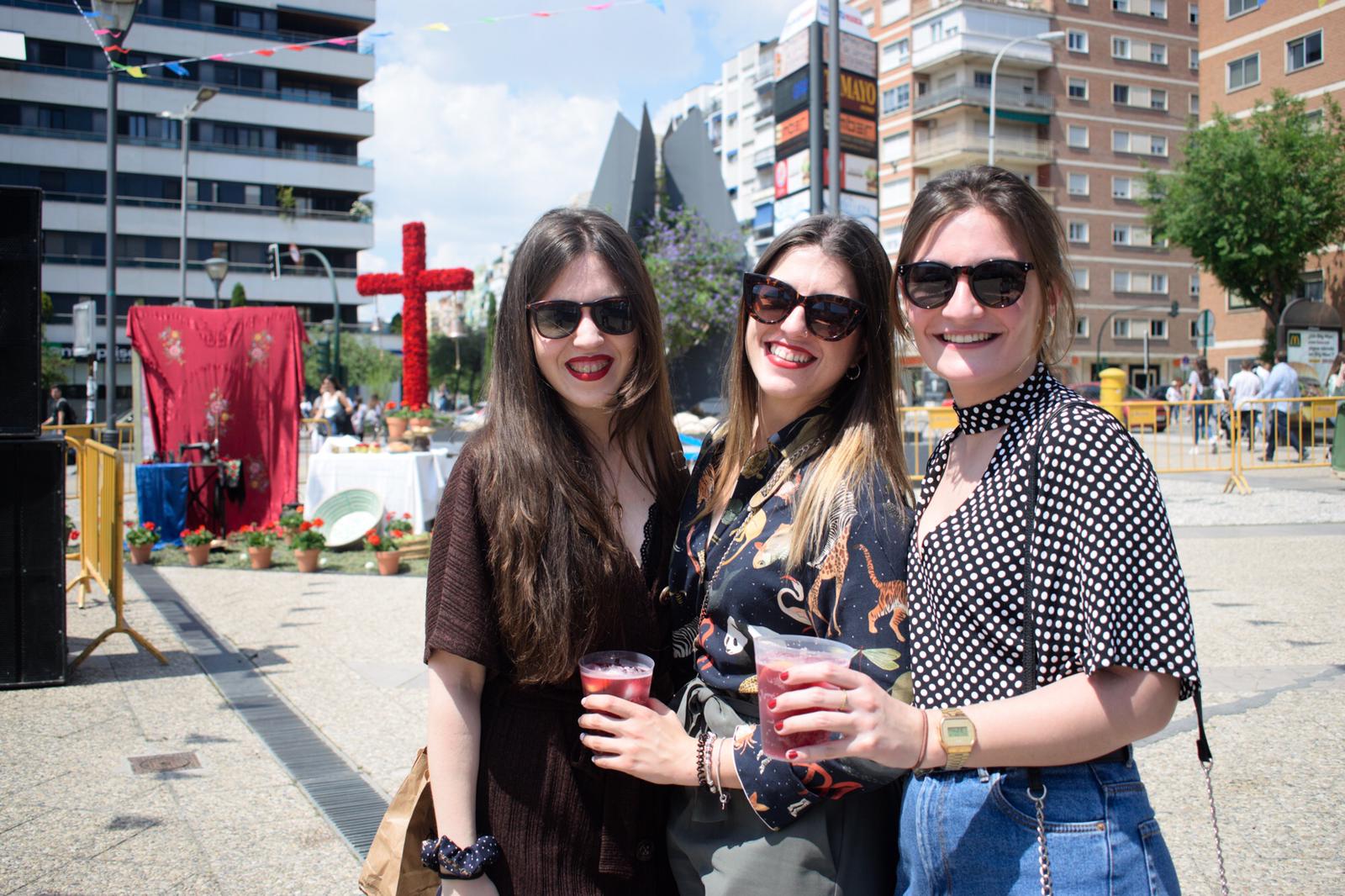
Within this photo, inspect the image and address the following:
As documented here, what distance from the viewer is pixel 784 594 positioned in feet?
5.13

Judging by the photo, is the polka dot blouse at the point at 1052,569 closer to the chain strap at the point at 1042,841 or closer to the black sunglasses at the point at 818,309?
the chain strap at the point at 1042,841

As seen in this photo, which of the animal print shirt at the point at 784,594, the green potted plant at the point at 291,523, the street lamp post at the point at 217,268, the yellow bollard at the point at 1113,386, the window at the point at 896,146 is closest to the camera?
the animal print shirt at the point at 784,594

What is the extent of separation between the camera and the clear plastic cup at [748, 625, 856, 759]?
A: 1.31 m

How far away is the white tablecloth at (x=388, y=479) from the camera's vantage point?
36.7ft

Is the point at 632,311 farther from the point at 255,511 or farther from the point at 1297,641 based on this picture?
the point at 255,511

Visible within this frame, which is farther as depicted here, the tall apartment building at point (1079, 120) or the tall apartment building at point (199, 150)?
the tall apartment building at point (199, 150)

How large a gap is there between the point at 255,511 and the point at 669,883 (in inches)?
481

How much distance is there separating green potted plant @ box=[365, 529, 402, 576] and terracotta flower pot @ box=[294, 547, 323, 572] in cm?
54

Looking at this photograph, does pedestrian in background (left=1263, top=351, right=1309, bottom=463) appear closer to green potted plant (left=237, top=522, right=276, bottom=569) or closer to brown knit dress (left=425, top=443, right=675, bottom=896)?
green potted plant (left=237, top=522, right=276, bottom=569)

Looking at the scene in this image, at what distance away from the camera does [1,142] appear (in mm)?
50344

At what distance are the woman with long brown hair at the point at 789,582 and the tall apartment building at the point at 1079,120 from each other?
2001 inches

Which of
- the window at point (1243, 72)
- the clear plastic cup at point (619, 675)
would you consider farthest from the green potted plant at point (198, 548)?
the window at point (1243, 72)

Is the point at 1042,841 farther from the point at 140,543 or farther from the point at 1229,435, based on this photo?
the point at 1229,435

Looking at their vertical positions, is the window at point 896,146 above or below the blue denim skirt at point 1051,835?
above
